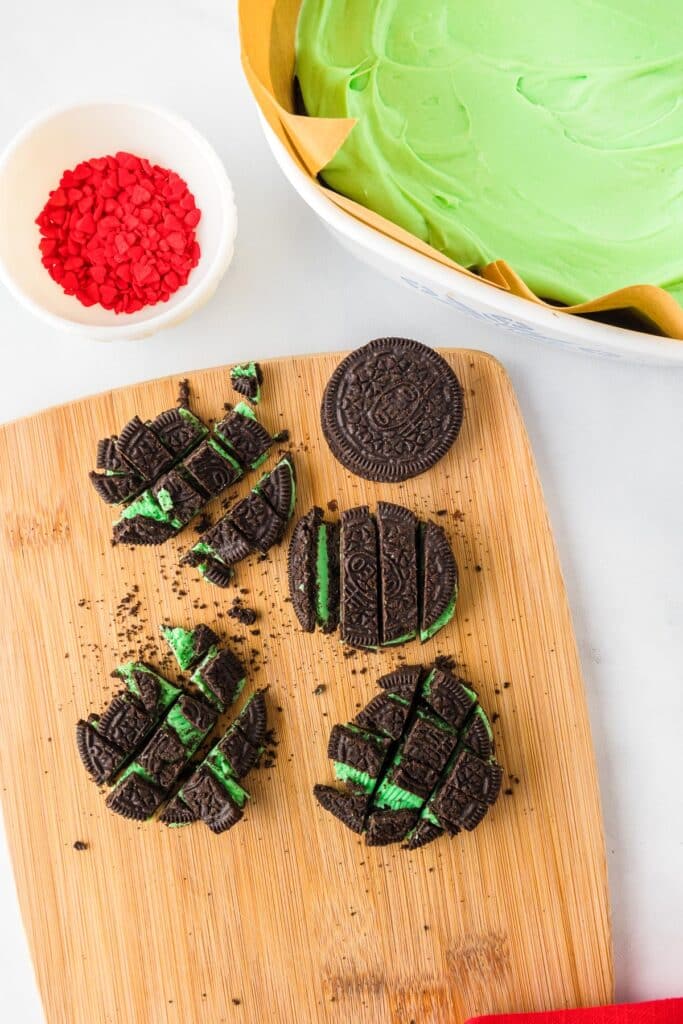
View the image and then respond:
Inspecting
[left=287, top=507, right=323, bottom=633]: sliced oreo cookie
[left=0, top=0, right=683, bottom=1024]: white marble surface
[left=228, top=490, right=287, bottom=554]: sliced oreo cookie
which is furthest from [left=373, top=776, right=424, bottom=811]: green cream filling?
[left=228, top=490, right=287, bottom=554]: sliced oreo cookie

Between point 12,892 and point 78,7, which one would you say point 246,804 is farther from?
point 78,7

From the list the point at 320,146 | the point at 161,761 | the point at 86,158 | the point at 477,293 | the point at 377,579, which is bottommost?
the point at 161,761

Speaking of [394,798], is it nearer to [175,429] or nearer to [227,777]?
[227,777]

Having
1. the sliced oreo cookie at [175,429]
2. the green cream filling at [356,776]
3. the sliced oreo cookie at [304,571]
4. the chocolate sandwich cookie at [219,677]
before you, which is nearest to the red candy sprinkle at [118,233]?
the sliced oreo cookie at [175,429]

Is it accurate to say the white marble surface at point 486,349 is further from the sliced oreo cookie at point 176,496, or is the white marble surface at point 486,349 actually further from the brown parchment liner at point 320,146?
the brown parchment liner at point 320,146

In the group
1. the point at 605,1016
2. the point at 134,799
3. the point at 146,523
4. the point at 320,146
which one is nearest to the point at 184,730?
the point at 134,799

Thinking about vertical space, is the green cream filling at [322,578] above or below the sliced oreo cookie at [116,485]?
below

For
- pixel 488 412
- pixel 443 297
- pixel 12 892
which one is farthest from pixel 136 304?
pixel 12 892
